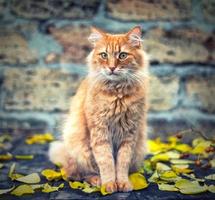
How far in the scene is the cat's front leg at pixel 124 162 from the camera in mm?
2109

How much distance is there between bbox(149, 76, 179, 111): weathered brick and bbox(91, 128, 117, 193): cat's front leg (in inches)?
50.1

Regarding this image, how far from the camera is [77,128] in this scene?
232 centimetres

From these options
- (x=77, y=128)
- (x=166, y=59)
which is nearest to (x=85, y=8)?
(x=166, y=59)

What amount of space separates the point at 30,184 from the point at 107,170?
1.60ft

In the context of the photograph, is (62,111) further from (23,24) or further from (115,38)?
(115,38)

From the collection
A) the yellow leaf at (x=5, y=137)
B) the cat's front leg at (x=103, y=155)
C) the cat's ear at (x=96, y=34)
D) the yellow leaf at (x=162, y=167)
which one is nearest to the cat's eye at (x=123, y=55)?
the cat's ear at (x=96, y=34)

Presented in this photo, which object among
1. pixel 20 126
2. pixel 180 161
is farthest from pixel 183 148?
pixel 20 126

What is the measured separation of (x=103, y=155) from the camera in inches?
84.7

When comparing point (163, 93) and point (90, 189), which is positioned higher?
point (163, 93)

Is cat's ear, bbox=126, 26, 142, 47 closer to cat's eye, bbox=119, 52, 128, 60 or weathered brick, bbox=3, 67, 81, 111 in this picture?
cat's eye, bbox=119, 52, 128, 60

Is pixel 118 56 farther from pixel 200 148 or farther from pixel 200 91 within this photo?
pixel 200 91

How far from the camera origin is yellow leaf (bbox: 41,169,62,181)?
7.57 ft

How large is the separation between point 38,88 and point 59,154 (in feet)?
3.30

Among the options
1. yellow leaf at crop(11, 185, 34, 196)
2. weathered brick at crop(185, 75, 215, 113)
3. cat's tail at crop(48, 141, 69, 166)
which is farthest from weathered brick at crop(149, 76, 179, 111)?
yellow leaf at crop(11, 185, 34, 196)
